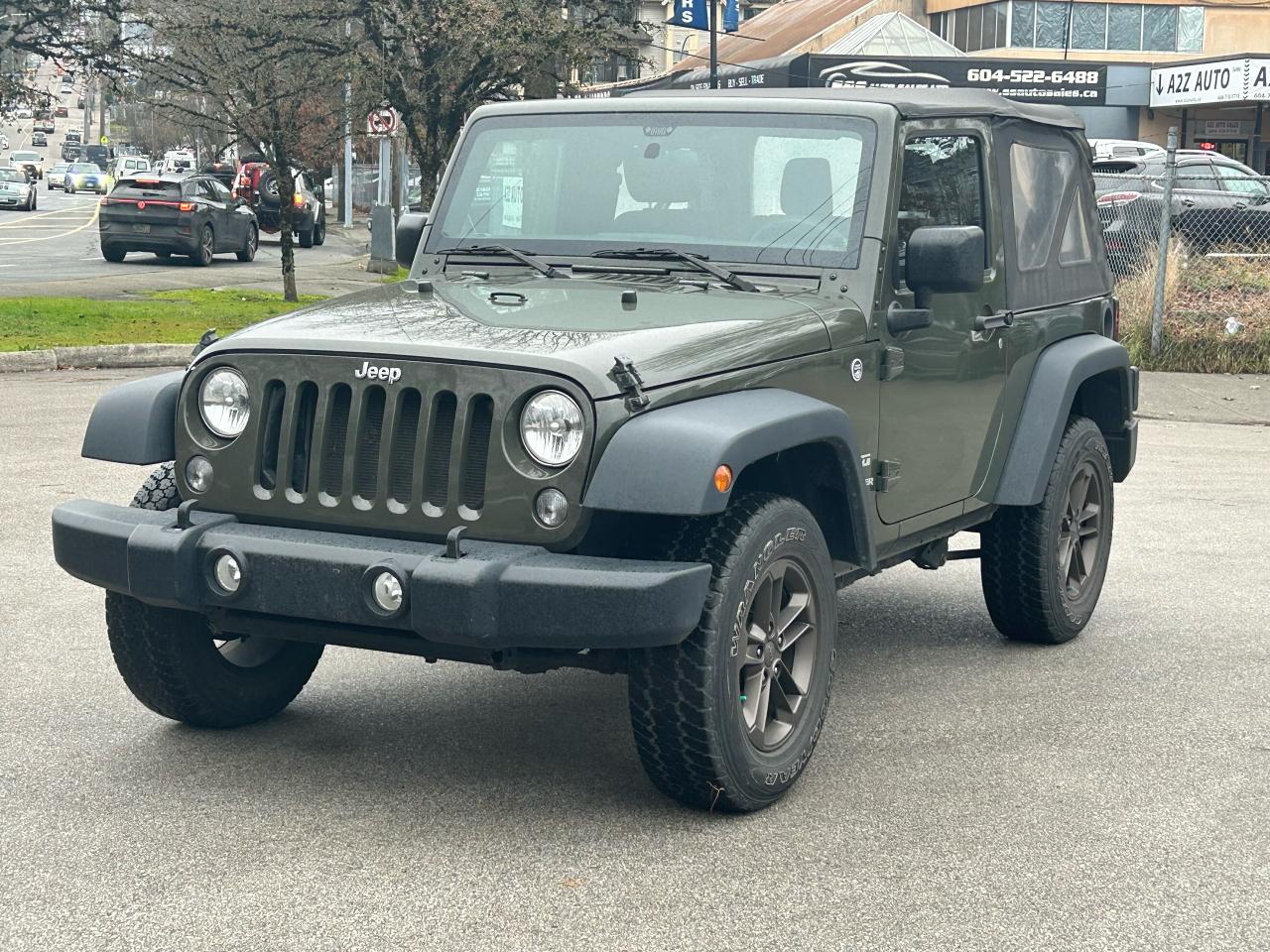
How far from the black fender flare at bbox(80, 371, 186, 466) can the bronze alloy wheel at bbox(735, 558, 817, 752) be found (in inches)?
65.5

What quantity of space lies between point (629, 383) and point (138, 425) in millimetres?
1451

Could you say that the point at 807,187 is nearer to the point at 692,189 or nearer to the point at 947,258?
the point at 692,189

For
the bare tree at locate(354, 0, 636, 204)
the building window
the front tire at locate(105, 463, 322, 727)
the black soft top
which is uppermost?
the building window

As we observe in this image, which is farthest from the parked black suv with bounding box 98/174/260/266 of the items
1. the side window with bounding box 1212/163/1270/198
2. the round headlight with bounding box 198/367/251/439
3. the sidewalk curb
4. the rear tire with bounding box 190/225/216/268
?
the round headlight with bounding box 198/367/251/439

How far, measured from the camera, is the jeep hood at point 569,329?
4398 millimetres

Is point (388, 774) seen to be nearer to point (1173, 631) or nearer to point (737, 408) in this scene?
point (737, 408)

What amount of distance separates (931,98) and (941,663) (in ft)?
6.76

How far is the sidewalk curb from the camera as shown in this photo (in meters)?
15.2

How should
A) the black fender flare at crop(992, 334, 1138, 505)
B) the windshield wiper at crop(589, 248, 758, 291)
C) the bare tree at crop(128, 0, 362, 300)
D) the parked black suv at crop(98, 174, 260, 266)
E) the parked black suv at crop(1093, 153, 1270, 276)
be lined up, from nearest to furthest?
the windshield wiper at crop(589, 248, 758, 291), the black fender flare at crop(992, 334, 1138, 505), the parked black suv at crop(1093, 153, 1270, 276), the bare tree at crop(128, 0, 362, 300), the parked black suv at crop(98, 174, 260, 266)

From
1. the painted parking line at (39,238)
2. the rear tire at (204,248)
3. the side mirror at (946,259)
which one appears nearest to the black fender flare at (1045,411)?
the side mirror at (946,259)

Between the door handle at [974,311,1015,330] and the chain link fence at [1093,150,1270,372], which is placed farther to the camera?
the chain link fence at [1093,150,1270,372]

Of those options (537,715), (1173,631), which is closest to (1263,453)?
(1173,631)

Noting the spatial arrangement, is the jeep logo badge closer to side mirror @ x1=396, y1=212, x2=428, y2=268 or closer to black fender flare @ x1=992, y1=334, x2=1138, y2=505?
side mirror @ x1=396, y1=212, x2=428, y2=268

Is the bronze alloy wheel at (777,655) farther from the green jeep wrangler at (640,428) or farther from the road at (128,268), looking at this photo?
the road at (128,268)
